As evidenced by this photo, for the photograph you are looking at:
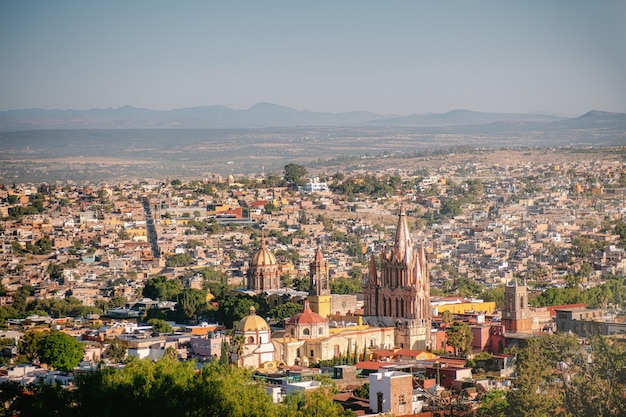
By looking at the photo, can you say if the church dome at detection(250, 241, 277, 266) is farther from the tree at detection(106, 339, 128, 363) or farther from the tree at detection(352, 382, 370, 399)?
the tree at detection(352, 382, 370, 399)

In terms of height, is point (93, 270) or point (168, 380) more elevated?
point (168, 380)

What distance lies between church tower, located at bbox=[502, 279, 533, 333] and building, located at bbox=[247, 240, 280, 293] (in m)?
8.42

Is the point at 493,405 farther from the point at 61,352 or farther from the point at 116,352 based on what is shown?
the point at 116,352

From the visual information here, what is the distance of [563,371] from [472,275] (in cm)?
3482

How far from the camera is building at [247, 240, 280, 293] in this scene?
159ft

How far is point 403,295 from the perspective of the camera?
42000 millimetres

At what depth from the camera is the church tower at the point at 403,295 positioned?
136 feet

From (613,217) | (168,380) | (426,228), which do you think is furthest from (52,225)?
(168,380)

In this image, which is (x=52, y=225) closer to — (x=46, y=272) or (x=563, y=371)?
(x=46, y=272)

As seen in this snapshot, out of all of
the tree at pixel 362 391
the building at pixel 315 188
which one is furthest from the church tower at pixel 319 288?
the building at pixel 315 188

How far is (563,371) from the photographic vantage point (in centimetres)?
3122

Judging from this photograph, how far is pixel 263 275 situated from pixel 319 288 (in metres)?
4.32

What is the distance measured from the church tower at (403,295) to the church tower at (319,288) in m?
1.89

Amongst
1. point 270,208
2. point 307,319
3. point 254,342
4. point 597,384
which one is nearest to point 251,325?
point 254,342
